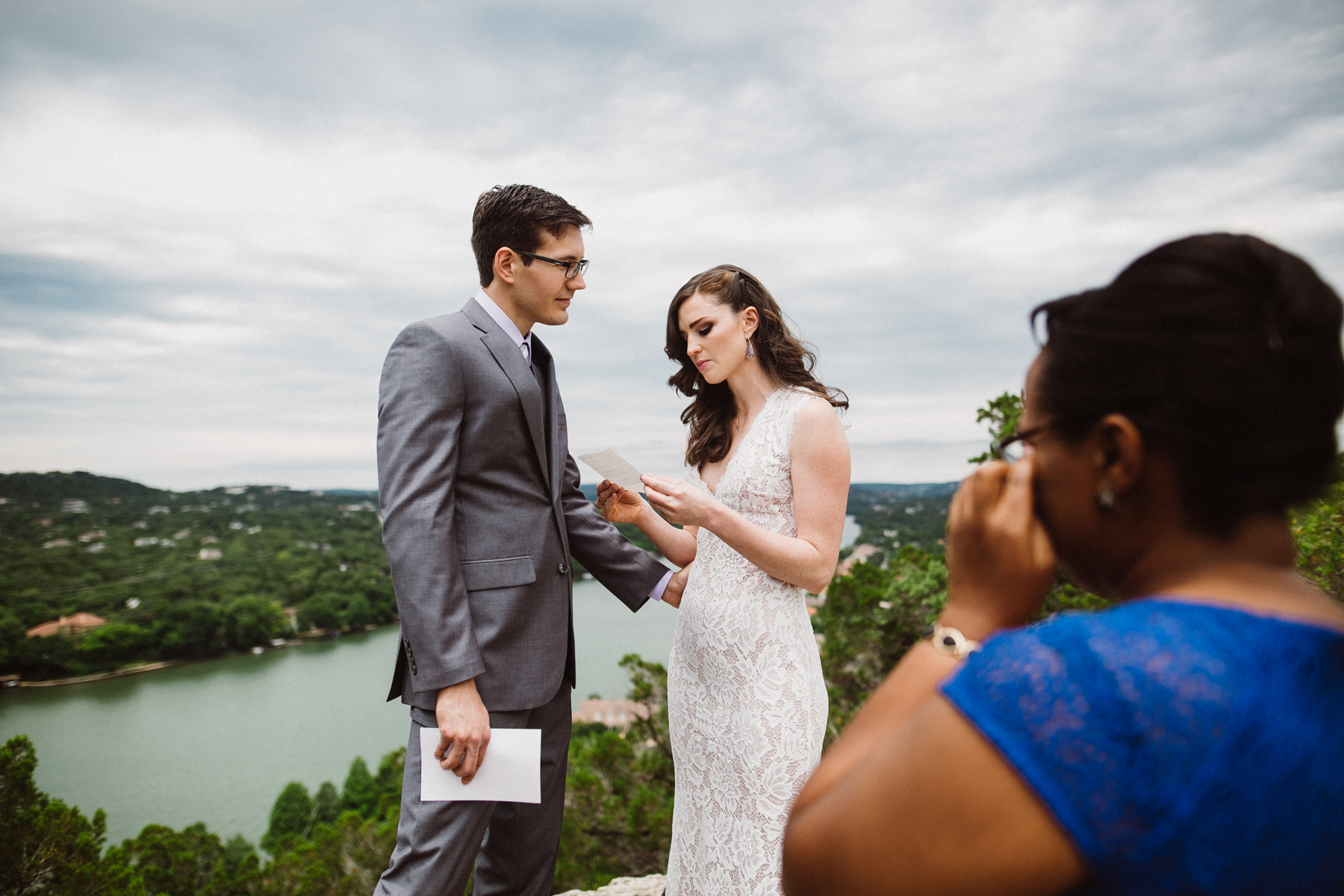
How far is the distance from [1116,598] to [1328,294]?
1.46ft

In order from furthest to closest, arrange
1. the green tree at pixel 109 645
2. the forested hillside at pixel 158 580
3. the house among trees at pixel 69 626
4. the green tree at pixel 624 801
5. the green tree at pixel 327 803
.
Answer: the forested hillside at pixel 158 580 → the green tree at pixel 109 645 → the house among trees at pixel 69 626 → the green tree at pixel 327 803 → the green tree at pixel 624 801

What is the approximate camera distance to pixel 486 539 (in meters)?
2.49

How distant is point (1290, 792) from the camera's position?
0.71 m

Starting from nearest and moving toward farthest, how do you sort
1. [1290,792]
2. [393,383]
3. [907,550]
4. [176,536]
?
[1290,792] < [393,383] < [907,550] < [176,536]

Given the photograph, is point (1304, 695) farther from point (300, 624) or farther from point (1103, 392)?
point (300, 624)

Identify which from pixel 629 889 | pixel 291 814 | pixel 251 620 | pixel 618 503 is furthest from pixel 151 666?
pixel 618 503

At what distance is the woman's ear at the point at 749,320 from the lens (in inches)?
124

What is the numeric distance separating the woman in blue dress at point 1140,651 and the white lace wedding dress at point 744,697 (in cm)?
182

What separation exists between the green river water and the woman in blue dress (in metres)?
26.5

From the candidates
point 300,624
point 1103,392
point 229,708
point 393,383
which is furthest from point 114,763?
point 1103,392

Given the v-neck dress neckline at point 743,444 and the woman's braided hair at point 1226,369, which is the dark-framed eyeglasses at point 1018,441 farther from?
the v-neck dress neckline at point 743,444

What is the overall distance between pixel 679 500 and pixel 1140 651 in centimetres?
189

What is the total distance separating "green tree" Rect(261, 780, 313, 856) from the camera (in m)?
25.7

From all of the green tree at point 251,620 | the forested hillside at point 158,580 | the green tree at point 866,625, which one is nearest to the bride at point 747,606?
the green tree at point 866,625
